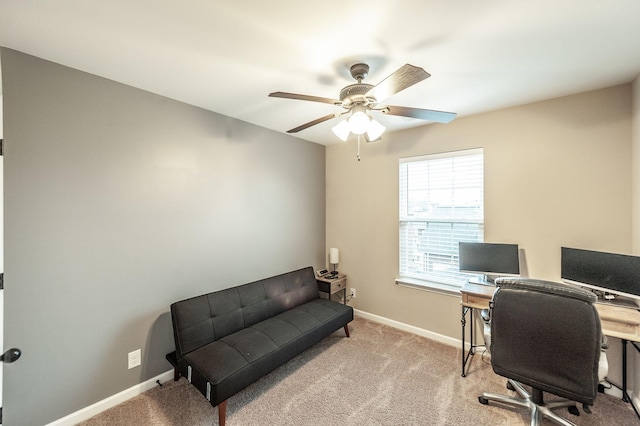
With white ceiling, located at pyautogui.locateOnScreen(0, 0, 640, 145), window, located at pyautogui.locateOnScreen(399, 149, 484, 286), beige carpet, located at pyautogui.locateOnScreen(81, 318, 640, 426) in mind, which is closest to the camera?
white ceiling, located at pyautogui.locateOnScreen(0, 0, 640, 145)

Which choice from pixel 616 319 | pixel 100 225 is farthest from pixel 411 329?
pixel 100 225

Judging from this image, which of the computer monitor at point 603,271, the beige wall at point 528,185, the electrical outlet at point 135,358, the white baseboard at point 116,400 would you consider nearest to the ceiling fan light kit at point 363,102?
the beige wall at point 528,185

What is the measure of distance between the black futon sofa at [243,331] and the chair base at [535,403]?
145 cm

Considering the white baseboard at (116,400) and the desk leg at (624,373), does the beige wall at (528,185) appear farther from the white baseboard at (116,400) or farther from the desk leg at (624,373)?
the white baseboard at (116,400)

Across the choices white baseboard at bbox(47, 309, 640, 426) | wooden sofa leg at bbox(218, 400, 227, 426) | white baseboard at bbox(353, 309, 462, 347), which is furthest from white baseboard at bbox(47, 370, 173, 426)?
white baseboard at bbox(353, 309, 462, 347)

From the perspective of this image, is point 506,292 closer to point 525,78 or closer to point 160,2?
point 525,78

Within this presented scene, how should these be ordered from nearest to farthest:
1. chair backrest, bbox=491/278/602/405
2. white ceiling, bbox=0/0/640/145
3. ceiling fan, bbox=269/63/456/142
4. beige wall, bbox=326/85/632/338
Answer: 1. white ceiling, bbox=0/0/640/145
2. chair backrest, bbox=491/278/602/405
3. ceiling fan, bbox=269/63/456/142
4. beige wall, bbox=326/85/632/338

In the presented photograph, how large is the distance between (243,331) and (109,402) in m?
1.06

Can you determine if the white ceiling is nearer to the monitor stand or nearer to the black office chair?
the black office chair

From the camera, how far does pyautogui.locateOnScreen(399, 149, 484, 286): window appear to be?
2.76 metres

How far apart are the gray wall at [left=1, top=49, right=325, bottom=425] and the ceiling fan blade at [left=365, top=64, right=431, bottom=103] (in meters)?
1.78

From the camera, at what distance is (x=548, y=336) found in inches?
60.8

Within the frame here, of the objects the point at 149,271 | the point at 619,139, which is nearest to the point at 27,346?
the point at 149,271

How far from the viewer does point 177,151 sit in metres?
2.35
